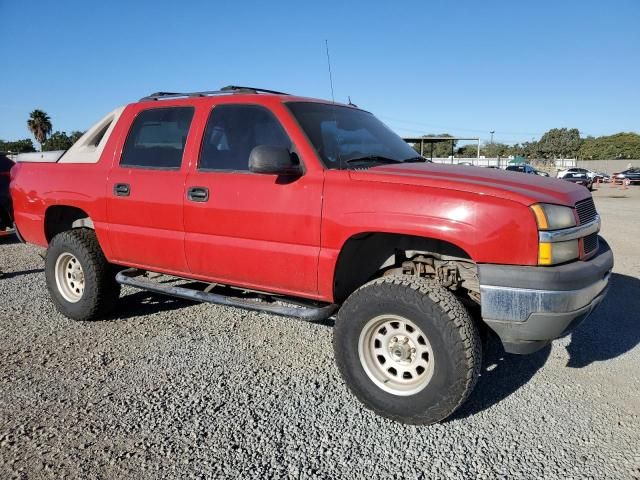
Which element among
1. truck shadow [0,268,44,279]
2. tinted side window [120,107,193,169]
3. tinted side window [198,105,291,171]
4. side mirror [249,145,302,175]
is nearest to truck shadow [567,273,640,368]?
side mirror [249,145,302,175]

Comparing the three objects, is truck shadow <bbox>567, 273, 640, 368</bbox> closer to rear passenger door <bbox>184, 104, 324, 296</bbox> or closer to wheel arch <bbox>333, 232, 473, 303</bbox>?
wheel arch <bbox>333, 232, 473, 303</bbox>

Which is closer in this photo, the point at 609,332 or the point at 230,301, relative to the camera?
A: the point at 230,301

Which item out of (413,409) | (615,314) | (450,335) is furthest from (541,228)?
(615,314)

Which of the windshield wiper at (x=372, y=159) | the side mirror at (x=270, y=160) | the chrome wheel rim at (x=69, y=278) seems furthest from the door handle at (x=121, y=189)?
the windshield wiper at (x=372, y=159)

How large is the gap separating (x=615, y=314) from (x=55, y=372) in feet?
16.3

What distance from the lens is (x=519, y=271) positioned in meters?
2.71

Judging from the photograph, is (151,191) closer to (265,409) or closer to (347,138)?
(347,138)

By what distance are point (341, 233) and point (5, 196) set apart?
7.71 m

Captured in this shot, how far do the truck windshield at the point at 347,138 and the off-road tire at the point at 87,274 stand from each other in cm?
230

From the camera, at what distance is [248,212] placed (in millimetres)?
3480

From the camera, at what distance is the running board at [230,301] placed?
11.1ft

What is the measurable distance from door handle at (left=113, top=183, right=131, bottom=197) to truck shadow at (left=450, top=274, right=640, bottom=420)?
9.86 feet

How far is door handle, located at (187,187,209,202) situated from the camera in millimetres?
3688

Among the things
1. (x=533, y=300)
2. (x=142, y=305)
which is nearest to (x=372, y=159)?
(x=533, y=300)
